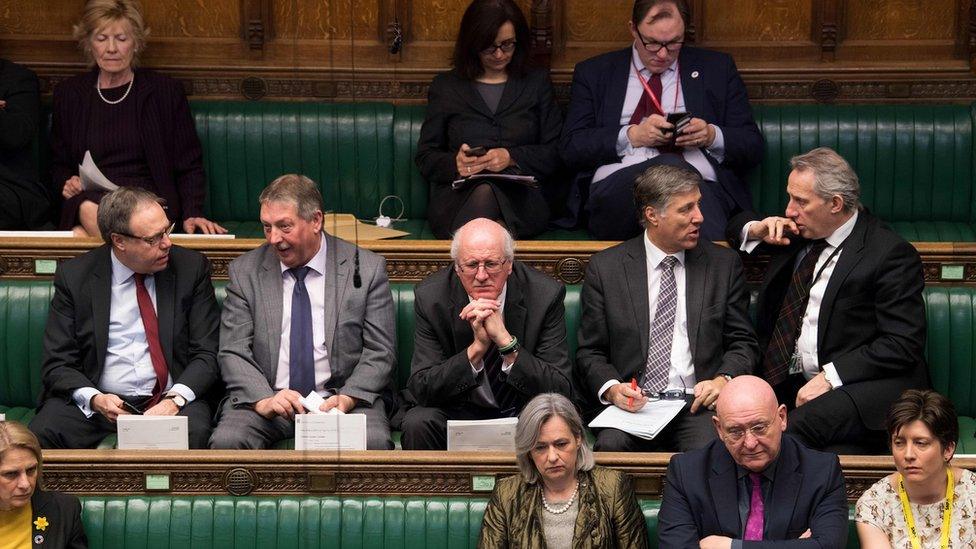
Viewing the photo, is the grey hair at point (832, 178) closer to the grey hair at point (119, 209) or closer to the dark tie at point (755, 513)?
the dark tie at point (755, 513)

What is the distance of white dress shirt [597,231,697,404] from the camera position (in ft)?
14.6

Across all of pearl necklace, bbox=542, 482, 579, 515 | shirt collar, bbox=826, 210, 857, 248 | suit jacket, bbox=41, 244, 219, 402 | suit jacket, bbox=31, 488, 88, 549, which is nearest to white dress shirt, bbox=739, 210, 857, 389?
shirt collar, bbox=826, 210, 857, 248

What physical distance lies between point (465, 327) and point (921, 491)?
1287mm

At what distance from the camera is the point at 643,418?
4.26 m

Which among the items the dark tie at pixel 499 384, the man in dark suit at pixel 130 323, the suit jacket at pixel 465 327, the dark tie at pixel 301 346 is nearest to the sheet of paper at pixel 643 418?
the suit jacket at pixel 465 327

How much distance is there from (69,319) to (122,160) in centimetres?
104

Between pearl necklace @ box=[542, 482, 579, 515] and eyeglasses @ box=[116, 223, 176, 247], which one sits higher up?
eyeglasses @ box=[116, 223, 176, 247]

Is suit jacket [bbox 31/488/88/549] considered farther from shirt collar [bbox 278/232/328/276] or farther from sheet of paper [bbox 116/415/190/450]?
shirt collar [bbox 278/232/328/276]

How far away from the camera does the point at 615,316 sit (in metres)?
4.50

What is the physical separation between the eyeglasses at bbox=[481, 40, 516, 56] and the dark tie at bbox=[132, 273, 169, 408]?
4.83 ft

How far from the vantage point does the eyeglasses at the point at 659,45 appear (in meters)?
5.17

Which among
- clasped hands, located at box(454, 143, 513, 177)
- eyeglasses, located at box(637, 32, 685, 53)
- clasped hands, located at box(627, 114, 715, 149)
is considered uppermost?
eyeglasses, located at box(637, 32, 685, 53)

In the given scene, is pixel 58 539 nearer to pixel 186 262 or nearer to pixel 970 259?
pixel 186 262

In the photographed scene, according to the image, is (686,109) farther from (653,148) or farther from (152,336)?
Answer: (152,336)
